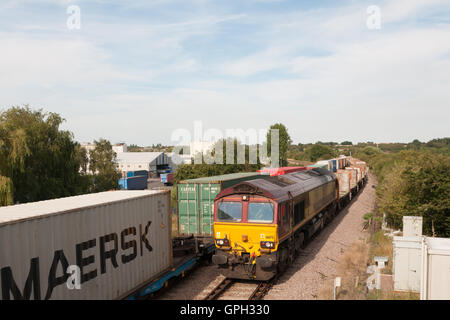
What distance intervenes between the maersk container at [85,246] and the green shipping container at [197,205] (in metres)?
3.56

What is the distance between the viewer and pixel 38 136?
28562mm

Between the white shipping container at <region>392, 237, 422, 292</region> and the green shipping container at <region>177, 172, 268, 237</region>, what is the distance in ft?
25.8

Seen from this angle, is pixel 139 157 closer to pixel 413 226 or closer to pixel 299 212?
pixel 299 212

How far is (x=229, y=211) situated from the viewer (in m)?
13.7

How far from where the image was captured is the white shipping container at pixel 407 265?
1252cm

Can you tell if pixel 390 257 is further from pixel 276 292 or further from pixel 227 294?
pixel 227 294

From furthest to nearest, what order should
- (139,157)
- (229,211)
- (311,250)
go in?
(139,157) < (311,250) < (229,211)

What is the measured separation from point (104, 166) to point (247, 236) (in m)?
36.2

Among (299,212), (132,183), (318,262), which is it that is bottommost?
(318,262)

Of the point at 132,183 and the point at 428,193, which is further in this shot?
the point at 132,183

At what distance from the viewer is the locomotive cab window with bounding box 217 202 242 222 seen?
13.5 m

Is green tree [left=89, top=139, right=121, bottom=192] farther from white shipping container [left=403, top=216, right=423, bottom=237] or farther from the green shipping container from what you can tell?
white shipping container [left=403, top=216, right=423, bottom=237]

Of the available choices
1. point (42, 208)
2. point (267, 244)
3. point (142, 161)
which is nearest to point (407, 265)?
point (267, 244)

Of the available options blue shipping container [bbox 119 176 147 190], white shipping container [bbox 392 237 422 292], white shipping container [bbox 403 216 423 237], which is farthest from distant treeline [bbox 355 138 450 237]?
blue shipping container [bbox 119 176 147 190]
